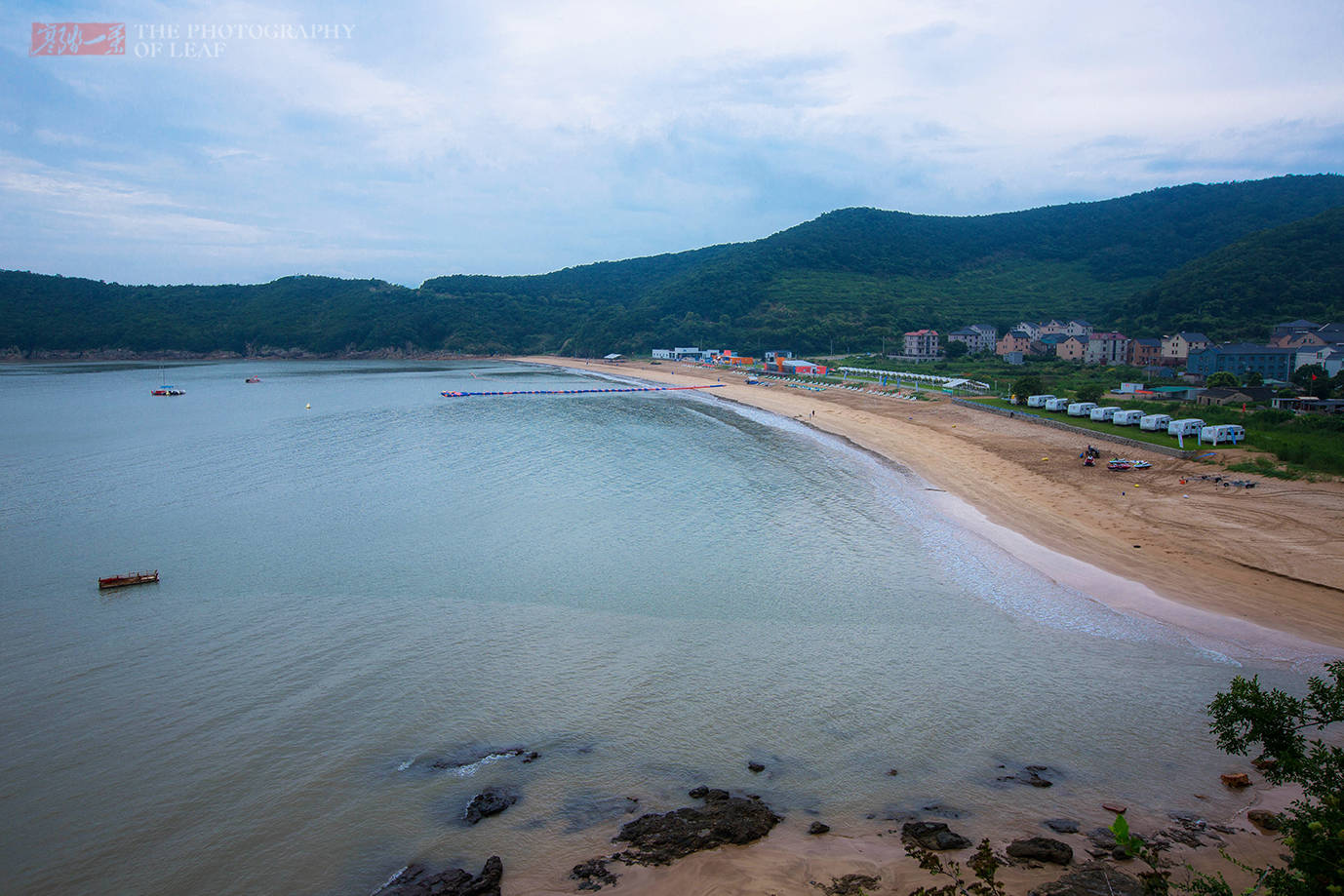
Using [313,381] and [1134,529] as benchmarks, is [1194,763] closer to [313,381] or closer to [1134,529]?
[1134,529]

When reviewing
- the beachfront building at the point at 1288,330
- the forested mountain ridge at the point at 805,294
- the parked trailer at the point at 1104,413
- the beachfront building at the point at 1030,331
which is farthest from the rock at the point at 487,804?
the forested mountain ridge at the point at 805,294

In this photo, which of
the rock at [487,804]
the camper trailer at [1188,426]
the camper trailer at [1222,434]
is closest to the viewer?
the rock at [487,804]

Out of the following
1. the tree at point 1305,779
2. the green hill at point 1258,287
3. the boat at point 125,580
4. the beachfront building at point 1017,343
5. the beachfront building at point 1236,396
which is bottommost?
A: the boat at point 125,580

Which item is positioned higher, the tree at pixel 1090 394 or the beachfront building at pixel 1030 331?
the beachfront building at pixel 1030 331

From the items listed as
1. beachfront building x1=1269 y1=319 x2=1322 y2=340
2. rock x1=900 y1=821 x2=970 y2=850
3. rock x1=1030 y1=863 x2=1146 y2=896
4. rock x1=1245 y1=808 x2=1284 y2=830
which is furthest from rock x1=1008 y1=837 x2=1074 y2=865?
beachfront building x1=1269 y1=319 x2=1322 y2=340

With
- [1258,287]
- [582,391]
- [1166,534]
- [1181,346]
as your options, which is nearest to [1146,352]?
[1181,346]

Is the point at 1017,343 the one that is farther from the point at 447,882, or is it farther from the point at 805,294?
the point at 447,882

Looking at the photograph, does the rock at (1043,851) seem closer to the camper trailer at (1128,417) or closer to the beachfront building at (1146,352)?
the camper trailer at (1128,417)
